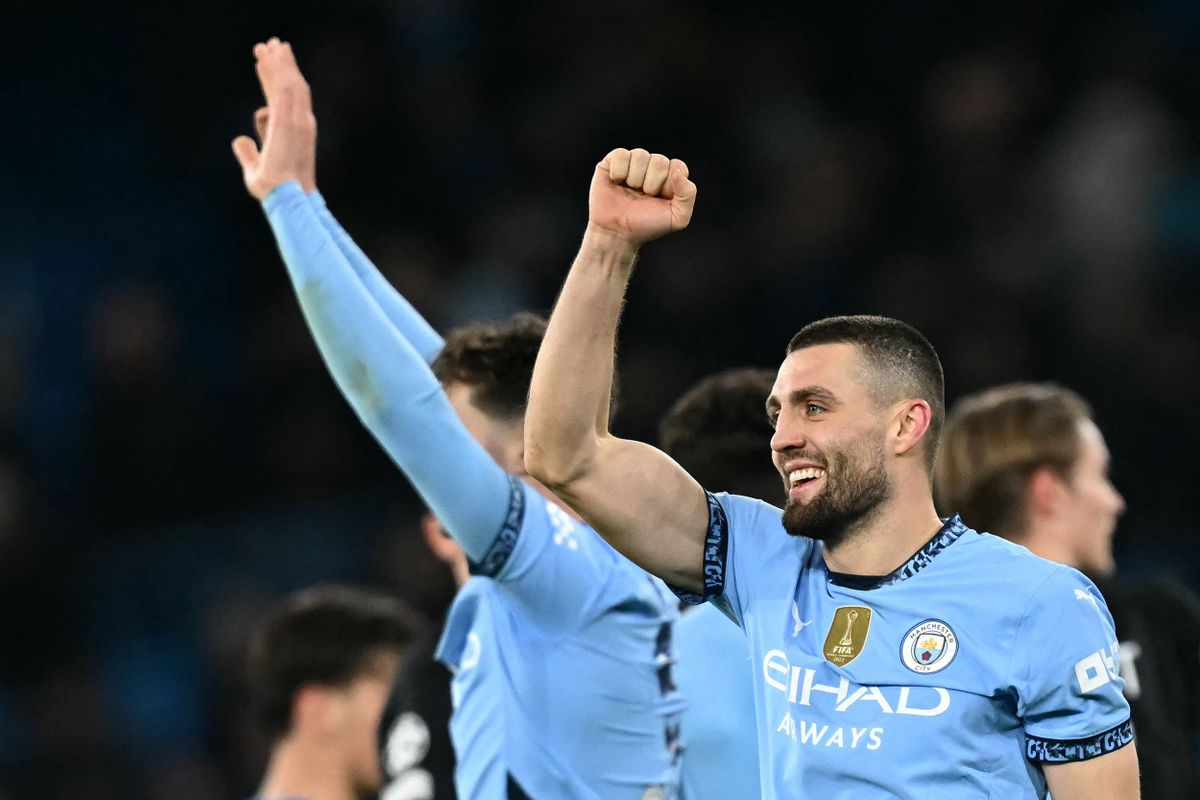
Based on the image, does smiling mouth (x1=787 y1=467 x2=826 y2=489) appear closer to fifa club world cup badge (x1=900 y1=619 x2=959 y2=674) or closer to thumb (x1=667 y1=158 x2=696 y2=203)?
fifa club world cup badge (x1=900 y1=619 x2=959 y2=674)

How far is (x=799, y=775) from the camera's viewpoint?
2619mm

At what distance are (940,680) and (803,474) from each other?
0.42 m

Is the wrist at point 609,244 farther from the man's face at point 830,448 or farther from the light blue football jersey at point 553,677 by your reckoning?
the light blue football jersey at point 553,677

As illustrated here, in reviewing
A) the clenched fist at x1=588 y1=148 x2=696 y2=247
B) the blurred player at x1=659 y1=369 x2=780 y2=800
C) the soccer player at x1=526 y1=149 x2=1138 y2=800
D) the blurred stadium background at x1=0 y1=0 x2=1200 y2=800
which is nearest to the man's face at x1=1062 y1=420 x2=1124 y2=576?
the blurred player at x1=659 y1=369 x2=780 y2=800

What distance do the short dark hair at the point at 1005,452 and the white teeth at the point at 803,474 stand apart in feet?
4.40

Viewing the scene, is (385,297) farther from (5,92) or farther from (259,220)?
(5,92)

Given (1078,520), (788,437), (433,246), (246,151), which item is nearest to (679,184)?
(788,437)

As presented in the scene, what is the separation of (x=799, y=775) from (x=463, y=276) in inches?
255

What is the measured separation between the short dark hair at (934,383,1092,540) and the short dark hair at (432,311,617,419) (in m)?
1.11

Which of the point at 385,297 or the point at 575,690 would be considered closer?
the point at 575,690

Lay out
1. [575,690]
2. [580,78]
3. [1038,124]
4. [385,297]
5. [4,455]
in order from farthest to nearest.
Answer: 1. [580,78]
2. [4,455]
3. [1038,124]
4. [385,297]
5. [575,690]

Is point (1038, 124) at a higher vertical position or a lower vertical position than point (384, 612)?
higher

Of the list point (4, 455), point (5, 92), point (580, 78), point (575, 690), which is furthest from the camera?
point (5, 92)

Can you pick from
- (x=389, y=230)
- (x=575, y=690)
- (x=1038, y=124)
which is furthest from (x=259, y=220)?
(x=575, y=690)
